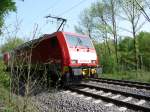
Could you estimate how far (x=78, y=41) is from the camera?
14258 mm

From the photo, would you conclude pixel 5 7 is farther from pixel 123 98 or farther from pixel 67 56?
pixel 123 98

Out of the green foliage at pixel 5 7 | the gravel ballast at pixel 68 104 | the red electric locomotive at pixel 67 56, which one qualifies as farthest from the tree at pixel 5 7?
the gravel ballast at pixel 68 104

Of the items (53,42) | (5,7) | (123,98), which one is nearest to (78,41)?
(53,42)

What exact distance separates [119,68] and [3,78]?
46.3 ft

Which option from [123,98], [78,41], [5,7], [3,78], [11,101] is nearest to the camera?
[11,101]

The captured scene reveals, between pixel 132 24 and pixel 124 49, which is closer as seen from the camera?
pixel 132 24

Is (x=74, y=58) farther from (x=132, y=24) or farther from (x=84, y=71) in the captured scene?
(x=132, y=24)

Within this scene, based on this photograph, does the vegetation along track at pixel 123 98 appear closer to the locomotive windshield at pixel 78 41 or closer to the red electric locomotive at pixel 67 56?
the red electric locomotive at pixel 67 56

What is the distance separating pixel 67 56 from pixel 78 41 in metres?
1.47

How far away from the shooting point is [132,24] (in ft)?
101

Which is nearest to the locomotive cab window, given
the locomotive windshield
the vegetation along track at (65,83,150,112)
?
the locomotive windshield

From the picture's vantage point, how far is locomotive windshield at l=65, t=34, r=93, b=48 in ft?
45.0

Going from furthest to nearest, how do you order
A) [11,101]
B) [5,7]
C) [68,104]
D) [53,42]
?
[53,42], [5,7], [68,104], [11,101]

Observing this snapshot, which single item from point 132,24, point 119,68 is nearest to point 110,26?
point 132,24
